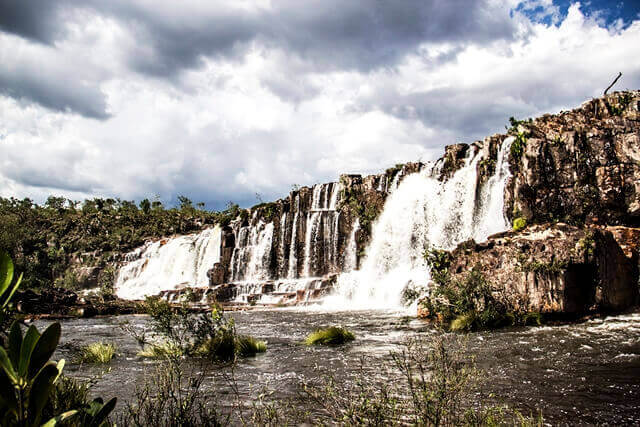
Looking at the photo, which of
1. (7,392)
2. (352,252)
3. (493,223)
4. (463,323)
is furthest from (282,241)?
(7,392)

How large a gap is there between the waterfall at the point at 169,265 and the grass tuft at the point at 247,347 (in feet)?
123

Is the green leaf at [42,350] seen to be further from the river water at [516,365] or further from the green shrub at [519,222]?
the green shrub at [519,222]

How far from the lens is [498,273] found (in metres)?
17.4

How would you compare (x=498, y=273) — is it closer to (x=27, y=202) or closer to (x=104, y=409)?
(x=104, y=409)

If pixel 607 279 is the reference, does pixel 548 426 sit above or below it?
below

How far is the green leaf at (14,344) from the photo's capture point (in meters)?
2.14

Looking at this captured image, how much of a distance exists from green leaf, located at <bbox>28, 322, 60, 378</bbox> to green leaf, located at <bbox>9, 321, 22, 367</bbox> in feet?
0.22

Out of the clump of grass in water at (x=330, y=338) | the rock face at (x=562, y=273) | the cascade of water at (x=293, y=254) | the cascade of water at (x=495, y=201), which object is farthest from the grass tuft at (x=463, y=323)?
the cascade of water at (x=293, y=254)

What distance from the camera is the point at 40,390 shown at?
2217 millimetres

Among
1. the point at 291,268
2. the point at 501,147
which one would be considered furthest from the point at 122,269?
the point at 501,147

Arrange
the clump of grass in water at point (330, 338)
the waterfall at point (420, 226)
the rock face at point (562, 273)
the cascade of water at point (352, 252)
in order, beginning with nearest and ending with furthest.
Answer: the clump of grass in water at point (330, 338) < the rock face at point (562, 273) < the waterfall at point (420, 226) < the cascade of water at point (352, 252)

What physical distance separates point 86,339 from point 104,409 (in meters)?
16.9

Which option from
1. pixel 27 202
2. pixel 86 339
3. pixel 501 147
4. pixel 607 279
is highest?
pixel 27 202

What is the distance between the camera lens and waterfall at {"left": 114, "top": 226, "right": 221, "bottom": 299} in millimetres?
51344
